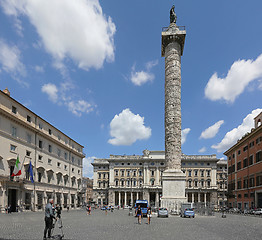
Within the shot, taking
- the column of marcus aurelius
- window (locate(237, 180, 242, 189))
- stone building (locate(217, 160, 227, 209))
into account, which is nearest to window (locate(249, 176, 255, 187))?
window (locate(237, 180, 242, 189))


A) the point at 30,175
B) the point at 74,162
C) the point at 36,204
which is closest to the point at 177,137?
the point at 30,175

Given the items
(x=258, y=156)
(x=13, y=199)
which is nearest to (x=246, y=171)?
(x=258, y=156)

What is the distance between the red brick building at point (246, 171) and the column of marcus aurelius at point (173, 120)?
46.3 feet

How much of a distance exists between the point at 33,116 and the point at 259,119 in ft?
115

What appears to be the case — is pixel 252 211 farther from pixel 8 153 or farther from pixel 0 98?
pixel 0 98

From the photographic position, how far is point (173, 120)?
29797 mm

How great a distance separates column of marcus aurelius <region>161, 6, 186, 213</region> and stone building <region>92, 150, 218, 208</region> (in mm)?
50146

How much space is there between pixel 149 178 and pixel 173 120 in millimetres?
52737

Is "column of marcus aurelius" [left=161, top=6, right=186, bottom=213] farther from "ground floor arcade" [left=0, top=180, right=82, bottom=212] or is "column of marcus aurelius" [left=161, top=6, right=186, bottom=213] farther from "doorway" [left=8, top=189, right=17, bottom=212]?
"doorway" [left=8, top=189, right=17, bottom=212]

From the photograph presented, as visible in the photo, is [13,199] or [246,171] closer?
[13,199]

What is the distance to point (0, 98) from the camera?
93.8 ft

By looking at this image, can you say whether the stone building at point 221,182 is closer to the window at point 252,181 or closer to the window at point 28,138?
the window at point 252,181

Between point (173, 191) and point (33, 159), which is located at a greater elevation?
point (33, 159)

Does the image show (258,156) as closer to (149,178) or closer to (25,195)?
(25,195)
